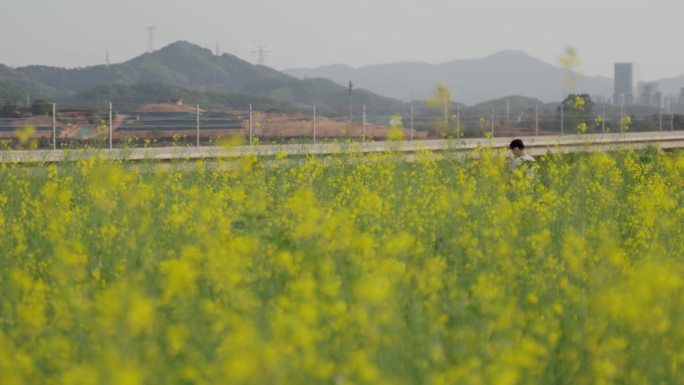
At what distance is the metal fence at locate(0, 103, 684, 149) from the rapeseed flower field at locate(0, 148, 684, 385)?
2836mm

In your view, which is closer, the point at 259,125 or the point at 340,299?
the point at 340,299

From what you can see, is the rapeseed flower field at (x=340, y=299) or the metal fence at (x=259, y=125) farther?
the metal fence at (x=259, y=125)

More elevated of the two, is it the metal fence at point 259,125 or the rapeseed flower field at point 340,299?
the metal fence at point 259,125

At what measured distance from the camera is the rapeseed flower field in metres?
3.12

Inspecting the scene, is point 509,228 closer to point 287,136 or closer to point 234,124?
point 234,124

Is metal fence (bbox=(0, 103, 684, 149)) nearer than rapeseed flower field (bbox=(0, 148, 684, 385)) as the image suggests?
No

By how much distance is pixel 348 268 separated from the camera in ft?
14.6

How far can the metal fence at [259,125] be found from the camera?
20.8 meters

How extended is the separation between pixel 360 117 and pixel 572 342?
2399cm

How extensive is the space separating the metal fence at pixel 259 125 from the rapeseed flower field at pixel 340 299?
2836mm

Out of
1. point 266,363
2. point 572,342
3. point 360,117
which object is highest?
point 360,117

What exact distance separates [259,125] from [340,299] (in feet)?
67.5

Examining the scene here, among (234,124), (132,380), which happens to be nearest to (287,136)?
(234,124)

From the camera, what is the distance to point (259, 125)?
79.7 ft
